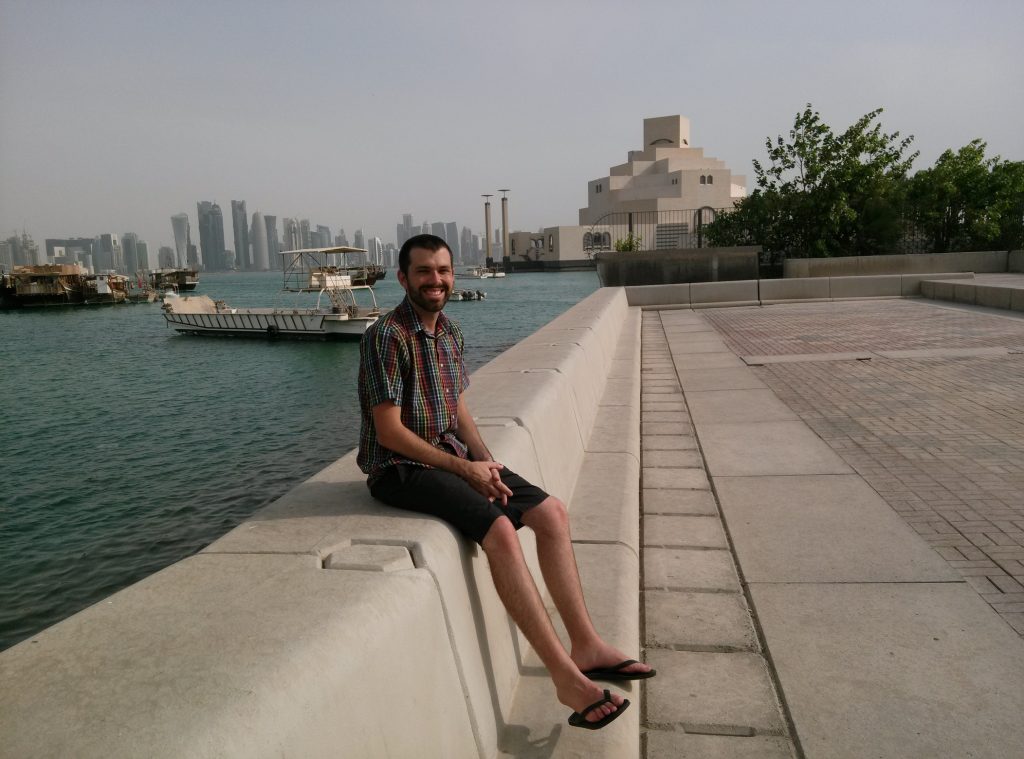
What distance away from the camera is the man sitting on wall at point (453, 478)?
2.62 meters

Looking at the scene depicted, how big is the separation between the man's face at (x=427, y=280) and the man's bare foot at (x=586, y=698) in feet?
4.85

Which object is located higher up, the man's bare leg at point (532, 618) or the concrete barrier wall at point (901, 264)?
the concrete barrier wall at point (901, 264)

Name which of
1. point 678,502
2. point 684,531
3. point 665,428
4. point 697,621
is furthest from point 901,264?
Result: point 697,621

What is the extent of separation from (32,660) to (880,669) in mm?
2904

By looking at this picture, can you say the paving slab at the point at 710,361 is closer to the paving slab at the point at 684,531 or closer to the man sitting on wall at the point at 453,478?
the paving slab at the point at 684,531

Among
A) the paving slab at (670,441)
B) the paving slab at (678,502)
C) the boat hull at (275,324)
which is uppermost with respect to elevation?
the paving slab at (670,441)

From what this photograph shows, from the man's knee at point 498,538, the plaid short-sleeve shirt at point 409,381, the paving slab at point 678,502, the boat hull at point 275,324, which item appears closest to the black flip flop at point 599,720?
the man's knee at point 498,538

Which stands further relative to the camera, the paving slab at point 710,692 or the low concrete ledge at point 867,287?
the low concrete ledge at point 867,287

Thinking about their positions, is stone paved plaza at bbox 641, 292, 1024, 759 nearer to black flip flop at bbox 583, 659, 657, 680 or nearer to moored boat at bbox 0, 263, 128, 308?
black flip flop at bbox 583, 659, 657, 680

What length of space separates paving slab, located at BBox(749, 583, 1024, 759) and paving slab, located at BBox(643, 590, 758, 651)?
97 millimetres

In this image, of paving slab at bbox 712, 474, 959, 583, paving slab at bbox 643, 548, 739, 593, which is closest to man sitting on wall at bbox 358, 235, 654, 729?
paving slab at bbox 643, 548, 739, 593

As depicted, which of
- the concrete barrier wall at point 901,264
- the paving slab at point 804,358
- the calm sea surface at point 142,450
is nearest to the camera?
the calm sea surface at point 142,450

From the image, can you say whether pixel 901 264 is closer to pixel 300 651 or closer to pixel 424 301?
pixel 424 301

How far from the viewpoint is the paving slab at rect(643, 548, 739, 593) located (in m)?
3.97
